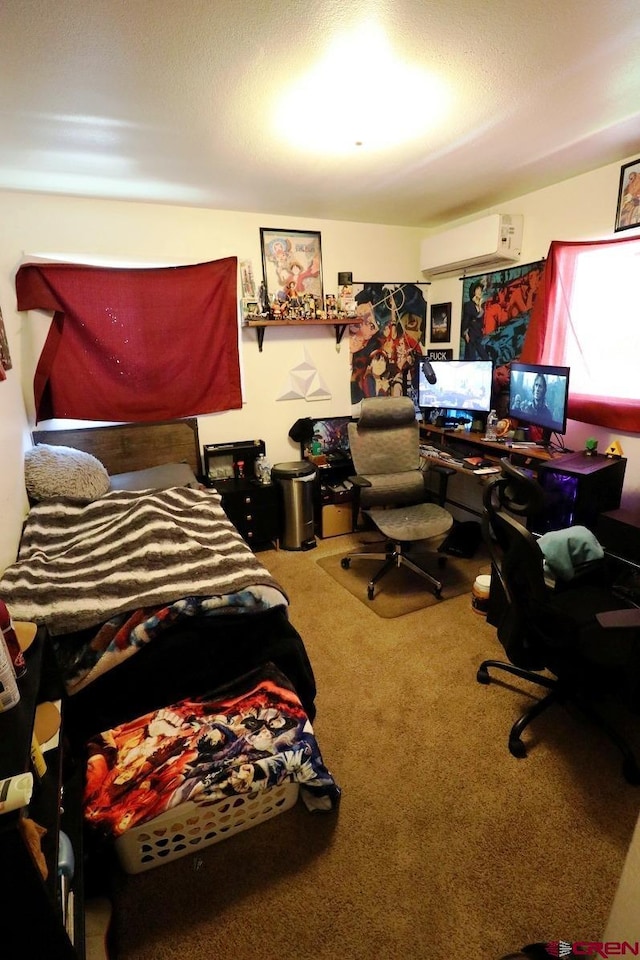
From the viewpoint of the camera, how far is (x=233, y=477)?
11.5 feet

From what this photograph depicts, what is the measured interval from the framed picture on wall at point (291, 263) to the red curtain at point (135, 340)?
32cm

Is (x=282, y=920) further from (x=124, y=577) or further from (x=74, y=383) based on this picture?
(x=74, y=383)

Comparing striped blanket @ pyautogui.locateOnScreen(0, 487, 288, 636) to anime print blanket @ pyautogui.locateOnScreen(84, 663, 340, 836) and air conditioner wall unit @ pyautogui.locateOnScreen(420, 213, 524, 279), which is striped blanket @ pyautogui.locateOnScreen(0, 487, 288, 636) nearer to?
anime print blanket @ pyautogui.locateOnScreen(84, 663, 340, 836)

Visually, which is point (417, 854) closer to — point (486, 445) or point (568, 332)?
point (486, 445)

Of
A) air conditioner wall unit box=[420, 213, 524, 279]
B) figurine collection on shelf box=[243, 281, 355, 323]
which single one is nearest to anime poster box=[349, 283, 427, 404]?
figurine collection on shelf box=[243, 281, 355, 323]

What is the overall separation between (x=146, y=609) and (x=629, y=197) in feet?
10.4

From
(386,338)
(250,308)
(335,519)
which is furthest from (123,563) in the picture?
(386,338)

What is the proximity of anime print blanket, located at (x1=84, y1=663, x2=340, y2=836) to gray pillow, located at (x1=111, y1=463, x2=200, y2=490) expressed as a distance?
1.44 meters

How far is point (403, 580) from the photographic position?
2.97 metres

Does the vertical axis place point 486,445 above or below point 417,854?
above

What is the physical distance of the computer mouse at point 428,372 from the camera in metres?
3.64

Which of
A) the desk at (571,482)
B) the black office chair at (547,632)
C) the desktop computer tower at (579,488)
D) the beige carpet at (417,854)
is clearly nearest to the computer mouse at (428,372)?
the desk at (571,482)

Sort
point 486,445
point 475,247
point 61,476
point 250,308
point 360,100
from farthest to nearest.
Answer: point 250,308
point 475,247
point 486,445
point 61,476
point 360,100

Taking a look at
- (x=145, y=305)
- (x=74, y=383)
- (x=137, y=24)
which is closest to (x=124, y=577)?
(x=137, y=24)
